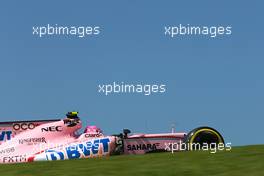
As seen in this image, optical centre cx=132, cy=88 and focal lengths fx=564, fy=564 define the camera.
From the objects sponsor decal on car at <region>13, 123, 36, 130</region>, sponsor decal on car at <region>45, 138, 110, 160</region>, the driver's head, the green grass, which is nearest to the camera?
the green grass

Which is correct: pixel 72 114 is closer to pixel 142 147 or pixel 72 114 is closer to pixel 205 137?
pixel 142 147

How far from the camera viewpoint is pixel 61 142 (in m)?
16.3

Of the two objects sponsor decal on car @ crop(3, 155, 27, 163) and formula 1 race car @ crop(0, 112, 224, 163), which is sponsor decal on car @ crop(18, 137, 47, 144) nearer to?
formula 1 race car @ crop(0, 112, 224, 163)

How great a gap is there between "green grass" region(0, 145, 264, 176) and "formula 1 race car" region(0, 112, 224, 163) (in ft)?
19.0

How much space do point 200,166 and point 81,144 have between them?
811cm

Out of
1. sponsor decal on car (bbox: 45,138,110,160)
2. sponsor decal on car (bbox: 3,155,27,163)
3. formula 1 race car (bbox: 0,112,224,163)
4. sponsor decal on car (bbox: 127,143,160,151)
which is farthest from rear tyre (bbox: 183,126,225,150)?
sponsor decal on car (bbox: 3,155,27,163)

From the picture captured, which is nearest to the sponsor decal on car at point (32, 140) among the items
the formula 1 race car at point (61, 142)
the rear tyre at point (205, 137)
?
the formula 1 race car at point (61, 142)

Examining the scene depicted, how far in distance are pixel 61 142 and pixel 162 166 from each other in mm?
7985

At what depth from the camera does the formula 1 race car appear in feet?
52.6

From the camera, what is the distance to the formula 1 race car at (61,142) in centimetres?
1603

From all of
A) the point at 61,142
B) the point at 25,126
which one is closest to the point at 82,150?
the point at 61,142

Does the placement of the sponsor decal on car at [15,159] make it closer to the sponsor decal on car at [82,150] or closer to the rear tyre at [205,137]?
the sponsor decal on car at [82,150]

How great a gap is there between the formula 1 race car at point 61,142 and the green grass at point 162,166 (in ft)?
19.0

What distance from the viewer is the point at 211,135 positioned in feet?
50.2
